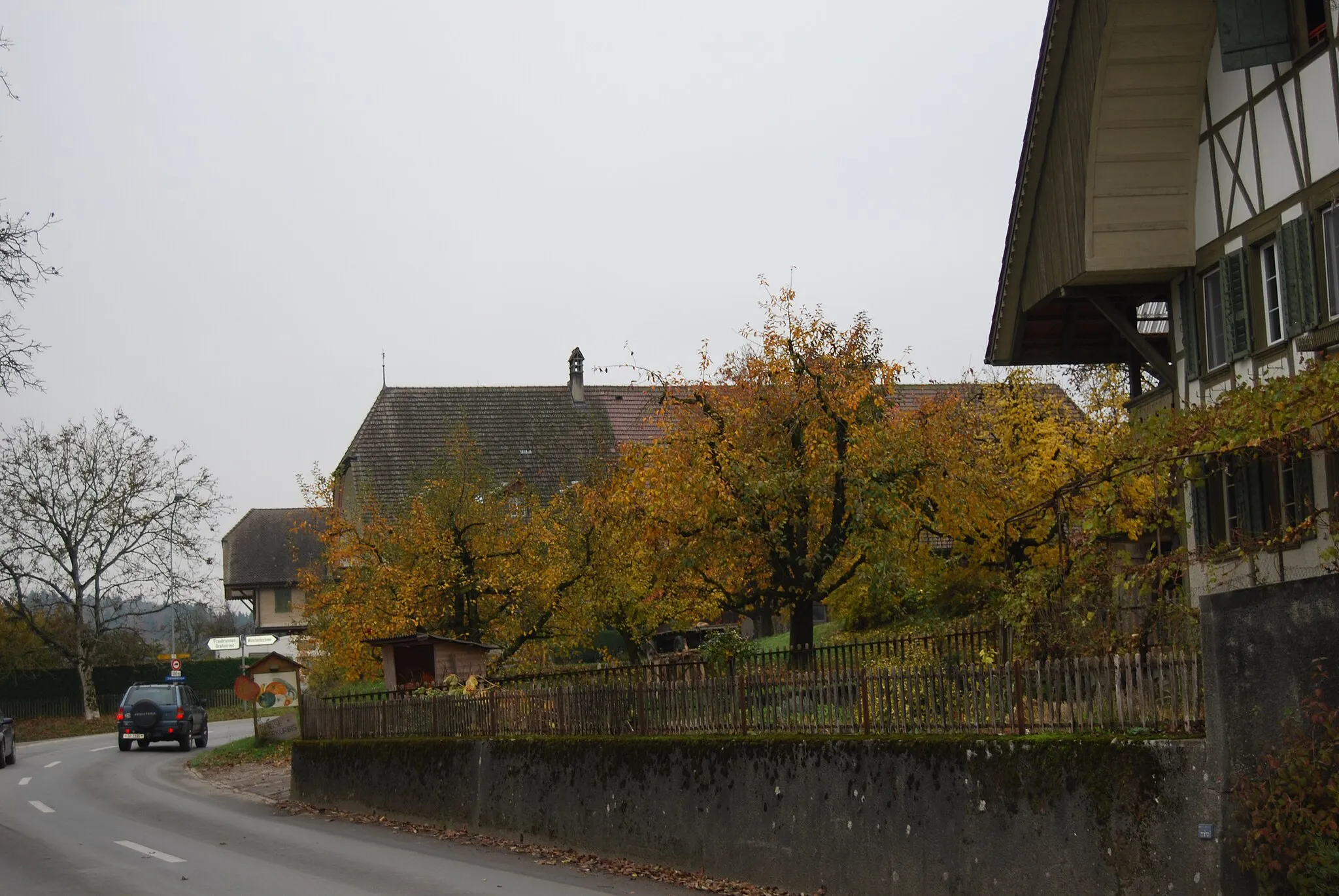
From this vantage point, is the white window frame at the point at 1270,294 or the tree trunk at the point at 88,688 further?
the tree trunk at the point at 88,688

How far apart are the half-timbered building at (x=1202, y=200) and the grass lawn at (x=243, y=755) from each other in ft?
73.7

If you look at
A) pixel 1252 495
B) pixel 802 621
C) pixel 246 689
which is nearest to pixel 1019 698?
pixel 1252 495

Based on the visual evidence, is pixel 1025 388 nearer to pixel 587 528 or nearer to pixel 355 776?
pixel 587 528

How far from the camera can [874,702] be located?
13000mm

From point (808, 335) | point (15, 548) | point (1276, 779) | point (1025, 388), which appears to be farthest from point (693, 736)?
point (15, 548)

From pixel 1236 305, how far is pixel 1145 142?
2.58 meters

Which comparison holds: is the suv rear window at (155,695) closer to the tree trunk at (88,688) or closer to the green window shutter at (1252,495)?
the tree trunk at (88,688)

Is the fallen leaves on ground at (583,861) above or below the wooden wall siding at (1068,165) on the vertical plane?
below

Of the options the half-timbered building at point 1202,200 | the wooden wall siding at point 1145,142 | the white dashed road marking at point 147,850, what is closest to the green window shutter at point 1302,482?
the half-timbered building at point 1202,200

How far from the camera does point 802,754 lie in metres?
13.6

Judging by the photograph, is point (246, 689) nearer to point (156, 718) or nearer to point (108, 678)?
point (156, 718)

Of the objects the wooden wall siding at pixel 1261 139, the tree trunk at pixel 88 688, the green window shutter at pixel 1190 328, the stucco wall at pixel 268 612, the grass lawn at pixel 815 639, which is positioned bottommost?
the tree trunk at pixel 88 688

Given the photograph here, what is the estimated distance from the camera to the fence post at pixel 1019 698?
449 inches

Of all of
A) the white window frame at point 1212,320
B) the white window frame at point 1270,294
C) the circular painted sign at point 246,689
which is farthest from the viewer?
the circular painted sign at point 246,689
